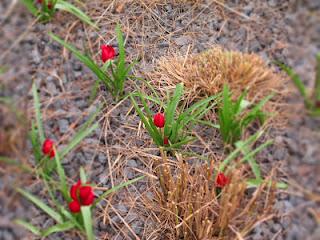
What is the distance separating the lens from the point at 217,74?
2422 millimetres

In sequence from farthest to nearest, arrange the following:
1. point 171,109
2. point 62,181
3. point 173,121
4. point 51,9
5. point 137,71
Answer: point 51,9 < point 137,71 < point 173,121 < point 171,109 < point 62,181

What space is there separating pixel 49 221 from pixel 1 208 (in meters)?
0.23

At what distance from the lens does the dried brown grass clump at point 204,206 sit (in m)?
1.92

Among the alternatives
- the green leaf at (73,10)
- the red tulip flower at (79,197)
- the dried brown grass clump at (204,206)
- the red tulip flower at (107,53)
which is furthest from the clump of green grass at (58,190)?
the green leaf at (73,10)

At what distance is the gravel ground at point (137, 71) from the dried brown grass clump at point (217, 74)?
0.09 m

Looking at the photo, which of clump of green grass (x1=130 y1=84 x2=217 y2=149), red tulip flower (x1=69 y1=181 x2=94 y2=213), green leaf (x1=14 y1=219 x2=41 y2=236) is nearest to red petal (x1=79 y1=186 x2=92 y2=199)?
red tulip flower (x1=69 y1=181 x2=94 y2=213)

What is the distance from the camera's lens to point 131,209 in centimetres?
214

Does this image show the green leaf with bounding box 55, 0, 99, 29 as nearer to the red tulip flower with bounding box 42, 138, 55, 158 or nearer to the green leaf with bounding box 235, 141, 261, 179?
the red tulip flower with bounding box 42, 138, 55, 158

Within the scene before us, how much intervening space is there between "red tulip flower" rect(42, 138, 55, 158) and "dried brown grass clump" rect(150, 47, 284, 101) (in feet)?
1.96

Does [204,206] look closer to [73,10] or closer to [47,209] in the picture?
[47,209]

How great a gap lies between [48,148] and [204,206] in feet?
2.31

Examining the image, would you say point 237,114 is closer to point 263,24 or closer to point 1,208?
point 263,24

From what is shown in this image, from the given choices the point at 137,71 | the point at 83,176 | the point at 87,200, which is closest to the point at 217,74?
the point at 137,71

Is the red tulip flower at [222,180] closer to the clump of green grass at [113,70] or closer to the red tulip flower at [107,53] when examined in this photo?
the clump of green grass at [113,70]
